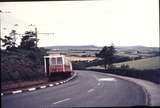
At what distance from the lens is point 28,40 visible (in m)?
13.1

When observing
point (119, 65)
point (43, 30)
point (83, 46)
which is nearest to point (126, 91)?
point (119, 65)

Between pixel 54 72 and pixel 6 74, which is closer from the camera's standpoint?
pixel 6 74

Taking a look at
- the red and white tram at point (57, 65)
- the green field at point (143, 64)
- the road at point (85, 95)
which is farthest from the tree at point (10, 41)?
the green field at point (143, 64)

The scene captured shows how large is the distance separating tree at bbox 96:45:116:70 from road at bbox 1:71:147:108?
0.45 m

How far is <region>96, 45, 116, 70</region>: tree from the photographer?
1311 cm

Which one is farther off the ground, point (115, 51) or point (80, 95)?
point (115, 51)

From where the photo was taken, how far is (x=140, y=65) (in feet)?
44.5

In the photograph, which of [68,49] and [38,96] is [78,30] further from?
[38,96]

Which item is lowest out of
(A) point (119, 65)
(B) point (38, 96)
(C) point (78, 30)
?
(B) point (38, 96)

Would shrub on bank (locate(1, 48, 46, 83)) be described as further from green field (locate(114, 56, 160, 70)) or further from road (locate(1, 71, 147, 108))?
green field (locate(114, 56, 160, 70))

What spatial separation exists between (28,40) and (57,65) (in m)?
1.30

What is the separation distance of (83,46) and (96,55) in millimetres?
493

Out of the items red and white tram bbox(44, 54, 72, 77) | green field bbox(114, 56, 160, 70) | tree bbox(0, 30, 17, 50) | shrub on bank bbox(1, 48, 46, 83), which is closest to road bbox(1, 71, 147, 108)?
red and white tram bbox(44, 54, 72, 77)

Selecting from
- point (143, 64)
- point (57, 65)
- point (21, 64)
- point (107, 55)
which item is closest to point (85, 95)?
point (107, 55)
